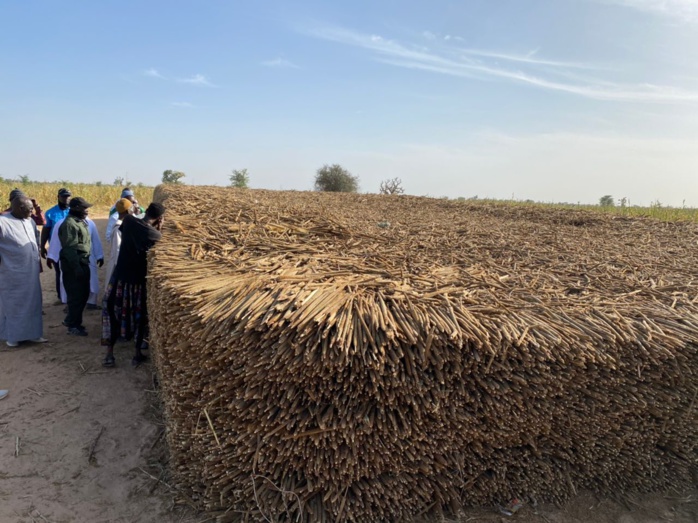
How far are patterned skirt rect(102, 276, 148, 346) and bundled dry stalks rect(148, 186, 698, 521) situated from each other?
1.53 metres

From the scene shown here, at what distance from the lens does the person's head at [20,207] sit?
509 centimetres

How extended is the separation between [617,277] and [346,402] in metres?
2.60

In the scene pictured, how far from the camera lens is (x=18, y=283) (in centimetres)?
521

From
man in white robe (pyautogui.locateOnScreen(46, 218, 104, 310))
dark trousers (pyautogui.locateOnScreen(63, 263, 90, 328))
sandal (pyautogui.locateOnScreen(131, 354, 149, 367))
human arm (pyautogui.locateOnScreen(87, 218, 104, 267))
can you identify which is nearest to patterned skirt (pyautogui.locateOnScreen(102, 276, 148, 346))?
sandal (pyautogui.locateOnScreen(131, 354, 149, 367))

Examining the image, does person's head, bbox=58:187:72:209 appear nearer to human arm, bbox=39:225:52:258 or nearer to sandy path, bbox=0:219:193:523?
human arm, bbox=39:225:52:258

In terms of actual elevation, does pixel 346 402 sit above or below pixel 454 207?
below

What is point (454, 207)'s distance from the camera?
8781 millimetres

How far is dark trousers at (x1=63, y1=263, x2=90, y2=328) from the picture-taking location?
5473 millimetres

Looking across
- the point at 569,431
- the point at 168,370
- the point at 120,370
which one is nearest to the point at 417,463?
the point at 569,431

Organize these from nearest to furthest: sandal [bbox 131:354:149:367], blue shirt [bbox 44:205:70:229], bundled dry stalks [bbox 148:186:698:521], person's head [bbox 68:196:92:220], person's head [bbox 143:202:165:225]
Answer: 1. bundled dry stalks [bbox 148:186:698:521]
2. person's head [bbox 143:202:165:225]
3. sandal [bbox 131:354:149:367]
4. person's head [bbox 68:196:92:220]
5. blue shirt [bbox 44:205:70:229]

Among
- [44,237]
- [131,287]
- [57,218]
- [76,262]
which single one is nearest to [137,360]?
[131,287]

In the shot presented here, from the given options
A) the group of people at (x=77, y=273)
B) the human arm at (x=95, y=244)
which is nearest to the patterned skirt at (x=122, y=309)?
the group of people at (x=77, y=273)

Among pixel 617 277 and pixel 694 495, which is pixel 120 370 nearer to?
pixel 617 277

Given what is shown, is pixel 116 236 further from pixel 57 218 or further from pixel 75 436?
pixel 75 436
